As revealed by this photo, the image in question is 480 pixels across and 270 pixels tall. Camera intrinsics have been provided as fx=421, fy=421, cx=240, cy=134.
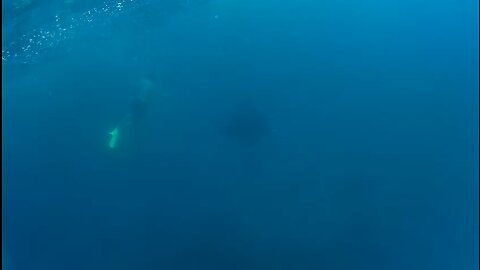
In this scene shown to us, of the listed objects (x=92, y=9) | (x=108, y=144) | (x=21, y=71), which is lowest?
(x=108, y=144)

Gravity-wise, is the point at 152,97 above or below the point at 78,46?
below

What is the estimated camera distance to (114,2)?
34.1 metres

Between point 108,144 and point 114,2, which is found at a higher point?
point 114,2

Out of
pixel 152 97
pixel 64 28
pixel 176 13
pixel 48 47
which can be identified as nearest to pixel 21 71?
pixel 48 47

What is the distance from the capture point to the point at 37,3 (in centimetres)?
3300

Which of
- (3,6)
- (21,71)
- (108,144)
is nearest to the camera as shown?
(108,144)

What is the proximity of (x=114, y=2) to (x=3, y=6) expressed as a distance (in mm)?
8346

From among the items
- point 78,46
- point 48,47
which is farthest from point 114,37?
point 48,47

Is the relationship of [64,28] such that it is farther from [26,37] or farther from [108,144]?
[108,144]

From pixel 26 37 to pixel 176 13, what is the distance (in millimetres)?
11478

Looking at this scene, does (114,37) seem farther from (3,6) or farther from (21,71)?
(3,6)

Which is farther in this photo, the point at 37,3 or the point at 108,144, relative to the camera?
the point at 37,3

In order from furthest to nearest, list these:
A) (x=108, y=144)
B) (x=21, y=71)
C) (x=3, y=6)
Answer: (x=3, y=6), (x=21, y=71), (x=108, y=144)

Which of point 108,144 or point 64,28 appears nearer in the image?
point 108,144
